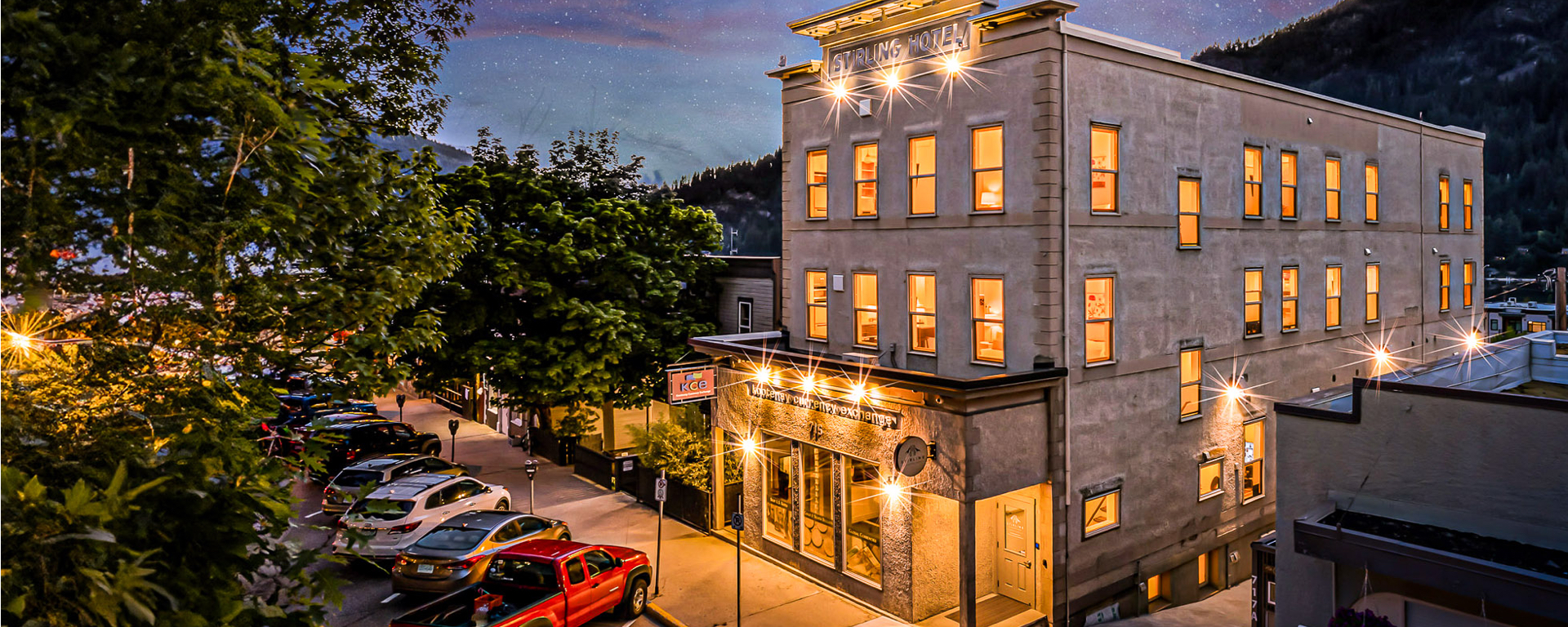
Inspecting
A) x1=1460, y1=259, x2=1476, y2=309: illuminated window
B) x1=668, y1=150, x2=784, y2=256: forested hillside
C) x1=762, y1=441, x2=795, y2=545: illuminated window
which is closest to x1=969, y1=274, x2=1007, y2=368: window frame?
x1=762, y1=441, x2=795, y2=545: illuminated window

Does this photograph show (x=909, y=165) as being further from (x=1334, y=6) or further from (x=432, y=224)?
(x=1334, y=6)

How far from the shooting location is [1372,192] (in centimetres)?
2612

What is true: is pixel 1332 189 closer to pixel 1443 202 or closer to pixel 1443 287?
pixel 1443 202

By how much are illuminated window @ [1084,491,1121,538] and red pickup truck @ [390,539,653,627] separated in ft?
30.1

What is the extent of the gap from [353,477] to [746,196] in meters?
109

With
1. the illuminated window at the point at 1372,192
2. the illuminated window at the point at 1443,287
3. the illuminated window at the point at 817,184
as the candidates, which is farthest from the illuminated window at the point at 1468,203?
the illuminated window at the point at 817,184

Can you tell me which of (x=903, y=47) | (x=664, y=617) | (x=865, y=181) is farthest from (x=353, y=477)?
(x=903, y=47)

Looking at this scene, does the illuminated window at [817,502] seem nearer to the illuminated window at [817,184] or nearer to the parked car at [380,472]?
the illuminated window at [817,184]

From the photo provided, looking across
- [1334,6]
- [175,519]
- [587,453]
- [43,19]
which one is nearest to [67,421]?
[175,519]

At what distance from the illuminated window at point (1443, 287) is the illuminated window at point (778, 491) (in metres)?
24.2

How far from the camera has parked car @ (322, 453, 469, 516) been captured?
23.3 metres

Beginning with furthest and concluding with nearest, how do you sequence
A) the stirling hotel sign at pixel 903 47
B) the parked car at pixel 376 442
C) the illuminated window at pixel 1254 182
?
the parked car at pixel 376 442
the illuminated window at pixel 1254 182
the stirling hotel sign at pixel 903 47

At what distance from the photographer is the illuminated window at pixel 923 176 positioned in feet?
64.2

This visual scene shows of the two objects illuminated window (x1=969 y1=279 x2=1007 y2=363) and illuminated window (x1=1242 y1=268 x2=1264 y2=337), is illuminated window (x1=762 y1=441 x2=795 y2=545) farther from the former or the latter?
illuminated window (x1=1242 y1=268 x2=1264 y2=337)
